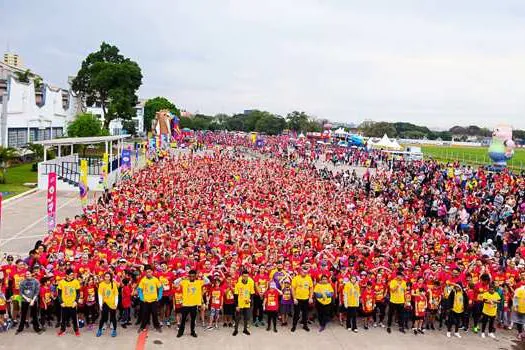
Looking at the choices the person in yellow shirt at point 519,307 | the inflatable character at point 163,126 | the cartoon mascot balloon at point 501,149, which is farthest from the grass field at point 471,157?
the person in yellow shirt at point 519,307

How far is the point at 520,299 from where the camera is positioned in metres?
9.70

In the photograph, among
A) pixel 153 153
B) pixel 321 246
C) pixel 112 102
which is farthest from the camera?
pixel 112 102

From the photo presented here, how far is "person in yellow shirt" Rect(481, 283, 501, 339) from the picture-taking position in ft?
32.0

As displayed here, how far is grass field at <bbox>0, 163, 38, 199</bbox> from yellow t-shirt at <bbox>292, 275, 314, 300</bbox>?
1983 centimetres

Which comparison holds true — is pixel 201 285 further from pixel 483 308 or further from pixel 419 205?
pixel 419 205

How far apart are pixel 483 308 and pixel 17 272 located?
351 inches

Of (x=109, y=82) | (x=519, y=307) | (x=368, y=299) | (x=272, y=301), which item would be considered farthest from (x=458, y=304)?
(x=109, y=82)

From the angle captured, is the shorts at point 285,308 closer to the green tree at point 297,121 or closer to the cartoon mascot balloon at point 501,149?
the cartoon mascot balloon at point 501,149

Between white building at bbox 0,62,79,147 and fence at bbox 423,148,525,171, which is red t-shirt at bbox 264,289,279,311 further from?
fence at bbox 423,148,525,171

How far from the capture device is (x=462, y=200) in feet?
67.2

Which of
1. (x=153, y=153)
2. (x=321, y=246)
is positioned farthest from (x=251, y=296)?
(x=153, y=153)

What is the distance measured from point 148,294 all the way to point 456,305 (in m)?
5.91

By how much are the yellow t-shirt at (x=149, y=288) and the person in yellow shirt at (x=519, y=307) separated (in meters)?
6.89

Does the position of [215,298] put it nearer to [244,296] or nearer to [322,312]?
[244,296]
